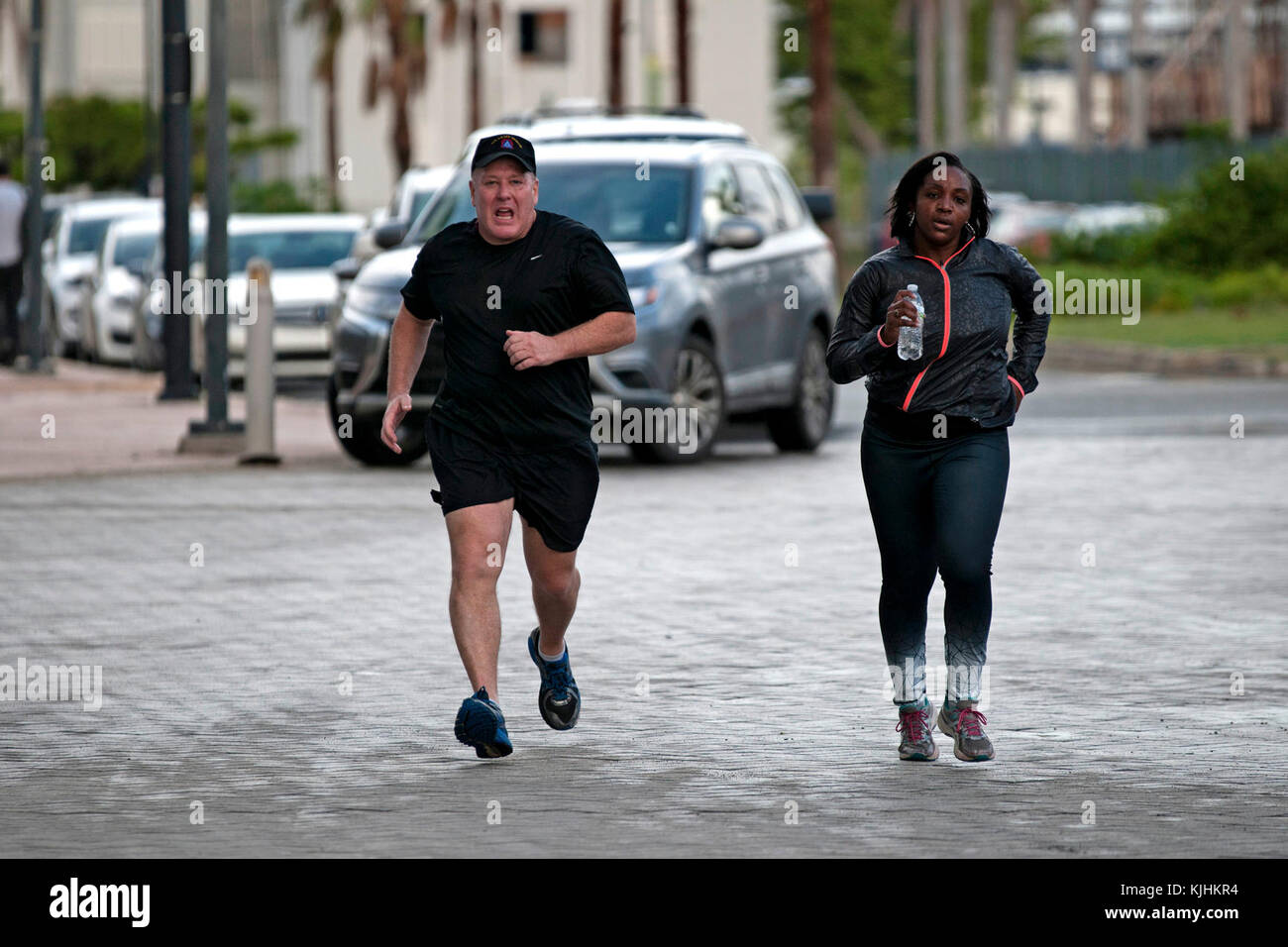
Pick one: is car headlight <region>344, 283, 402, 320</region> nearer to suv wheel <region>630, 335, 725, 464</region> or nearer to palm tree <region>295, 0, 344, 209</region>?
suv wheel <region>630, 335, 725, 464</region>

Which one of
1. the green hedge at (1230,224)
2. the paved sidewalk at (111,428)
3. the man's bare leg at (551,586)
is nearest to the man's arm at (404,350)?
the man's bare leg at (551,586)

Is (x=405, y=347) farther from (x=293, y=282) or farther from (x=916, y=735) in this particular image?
(x=293, y=282)

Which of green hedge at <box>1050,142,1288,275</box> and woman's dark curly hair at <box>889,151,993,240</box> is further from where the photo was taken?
green hedge at <box>1050,142,1288,275</box>

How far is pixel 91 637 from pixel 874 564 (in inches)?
146

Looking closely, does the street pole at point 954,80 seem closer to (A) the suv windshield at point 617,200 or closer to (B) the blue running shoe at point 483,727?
(A) the suv windshield at point 617,200

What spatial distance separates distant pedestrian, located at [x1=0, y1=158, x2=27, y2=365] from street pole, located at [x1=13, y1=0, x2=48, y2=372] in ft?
0.35

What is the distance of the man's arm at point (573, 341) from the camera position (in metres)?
7.71

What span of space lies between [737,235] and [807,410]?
5.93 feet

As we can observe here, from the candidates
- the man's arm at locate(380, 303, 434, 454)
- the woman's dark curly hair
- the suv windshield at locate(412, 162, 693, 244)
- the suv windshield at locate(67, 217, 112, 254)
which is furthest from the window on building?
the woman's dark curly hair

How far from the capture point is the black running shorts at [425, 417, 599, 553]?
7.88 m

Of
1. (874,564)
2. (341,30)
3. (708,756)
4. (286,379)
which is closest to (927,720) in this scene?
(708,756)

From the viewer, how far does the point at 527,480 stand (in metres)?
7.94
